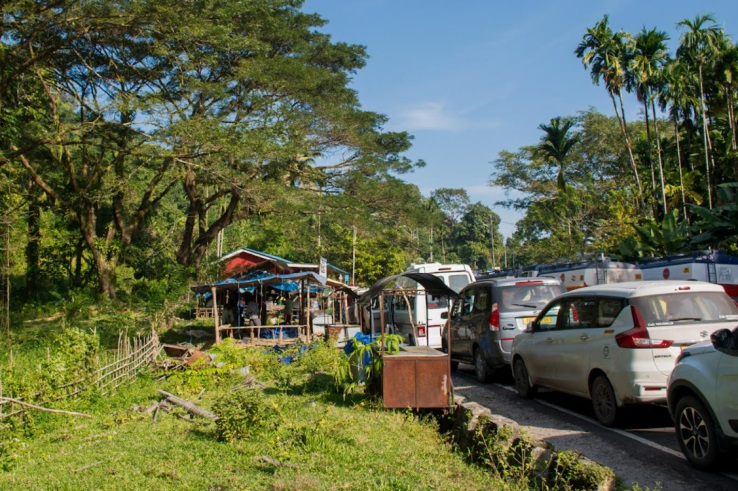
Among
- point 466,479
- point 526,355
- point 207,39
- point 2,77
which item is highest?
point 207,39

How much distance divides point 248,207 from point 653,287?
52.6 ft

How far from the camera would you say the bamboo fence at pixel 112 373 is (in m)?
8.62

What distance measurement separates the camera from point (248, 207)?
21.5 meters

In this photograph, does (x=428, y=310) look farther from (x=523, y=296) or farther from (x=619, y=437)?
(x=619, y=437)

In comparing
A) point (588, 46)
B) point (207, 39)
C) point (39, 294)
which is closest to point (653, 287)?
point (207, 39)

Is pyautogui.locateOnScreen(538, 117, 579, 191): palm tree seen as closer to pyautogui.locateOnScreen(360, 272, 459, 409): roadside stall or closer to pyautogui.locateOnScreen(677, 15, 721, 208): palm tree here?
pyautogui.locateOnScreen(677, 15, 721, 208): palm tree

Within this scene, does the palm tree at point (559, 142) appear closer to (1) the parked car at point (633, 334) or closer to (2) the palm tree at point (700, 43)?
(2) the palm tree at point (700, 43)

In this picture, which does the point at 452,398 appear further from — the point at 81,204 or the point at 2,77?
the point at 81,204

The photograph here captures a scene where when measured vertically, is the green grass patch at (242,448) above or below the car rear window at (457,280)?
below

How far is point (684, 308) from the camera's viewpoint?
7.26 m

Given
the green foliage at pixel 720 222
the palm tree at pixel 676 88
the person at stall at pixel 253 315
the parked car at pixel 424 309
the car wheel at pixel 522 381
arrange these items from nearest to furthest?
1. the car wheel at pixel 522 381
2. the parked car at pixel 424 309
3. the green foliage at pixel 720 222
4. the person at stall at pixel 253 315
5. the palm tree at pixel 676 88

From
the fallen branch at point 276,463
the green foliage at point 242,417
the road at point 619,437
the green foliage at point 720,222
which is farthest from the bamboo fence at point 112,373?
the green foliage at point 720,222

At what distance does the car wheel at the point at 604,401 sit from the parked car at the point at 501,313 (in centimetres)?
296

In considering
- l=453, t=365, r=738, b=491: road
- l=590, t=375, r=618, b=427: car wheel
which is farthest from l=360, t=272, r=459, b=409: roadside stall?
l=590, t=375, r=618, b=427: car wheel
